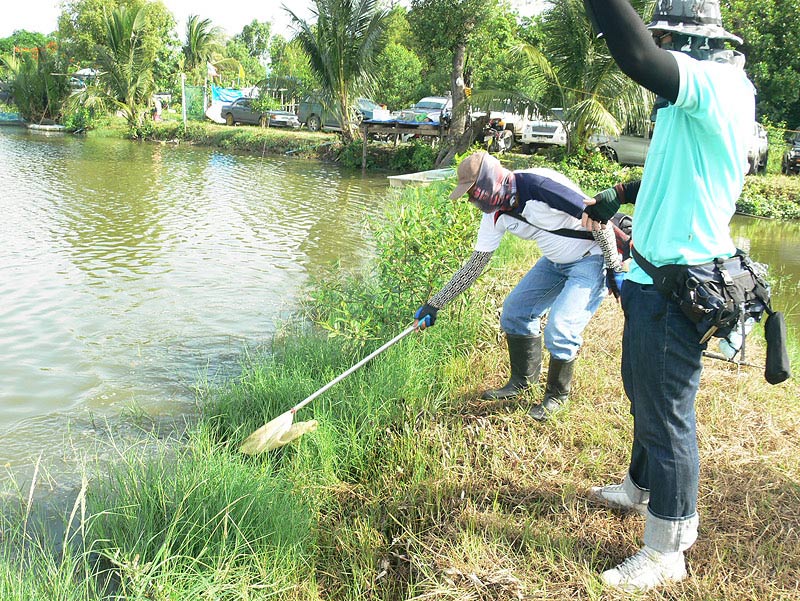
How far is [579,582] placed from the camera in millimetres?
2426

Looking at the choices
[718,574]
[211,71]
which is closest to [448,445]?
[718,574]

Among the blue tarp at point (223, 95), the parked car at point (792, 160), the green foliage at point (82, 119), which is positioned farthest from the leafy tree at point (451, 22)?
the green foliage at point (82, 119)

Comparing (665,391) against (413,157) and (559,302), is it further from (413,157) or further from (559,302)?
(413,157)

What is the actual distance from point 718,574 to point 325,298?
3.50 metres

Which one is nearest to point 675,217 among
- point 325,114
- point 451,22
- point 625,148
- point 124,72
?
point 451,22

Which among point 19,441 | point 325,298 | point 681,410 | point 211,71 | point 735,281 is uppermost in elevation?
point 211,71

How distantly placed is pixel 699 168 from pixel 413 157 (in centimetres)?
2059

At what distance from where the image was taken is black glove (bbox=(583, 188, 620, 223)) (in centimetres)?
299

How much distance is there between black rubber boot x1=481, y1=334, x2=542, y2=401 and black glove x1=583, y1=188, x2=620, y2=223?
916 millimetres

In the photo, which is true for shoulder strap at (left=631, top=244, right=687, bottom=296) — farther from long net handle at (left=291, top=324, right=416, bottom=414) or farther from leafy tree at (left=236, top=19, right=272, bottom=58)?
leafy tree at (left=236, top=19, right=272, bottom=58)

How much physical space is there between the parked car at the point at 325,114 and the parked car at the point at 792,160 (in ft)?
47.1

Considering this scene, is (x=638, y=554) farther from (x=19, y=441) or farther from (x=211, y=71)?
(x=211, y=71)

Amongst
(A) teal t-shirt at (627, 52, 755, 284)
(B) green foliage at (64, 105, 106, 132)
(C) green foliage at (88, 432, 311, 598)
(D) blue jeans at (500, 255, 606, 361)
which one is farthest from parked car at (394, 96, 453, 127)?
(A) teal t-shirt at (627, 52, 755, 284)

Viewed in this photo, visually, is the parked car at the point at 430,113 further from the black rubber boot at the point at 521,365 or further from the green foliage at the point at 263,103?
the black rubber boot at the point at 521,365
